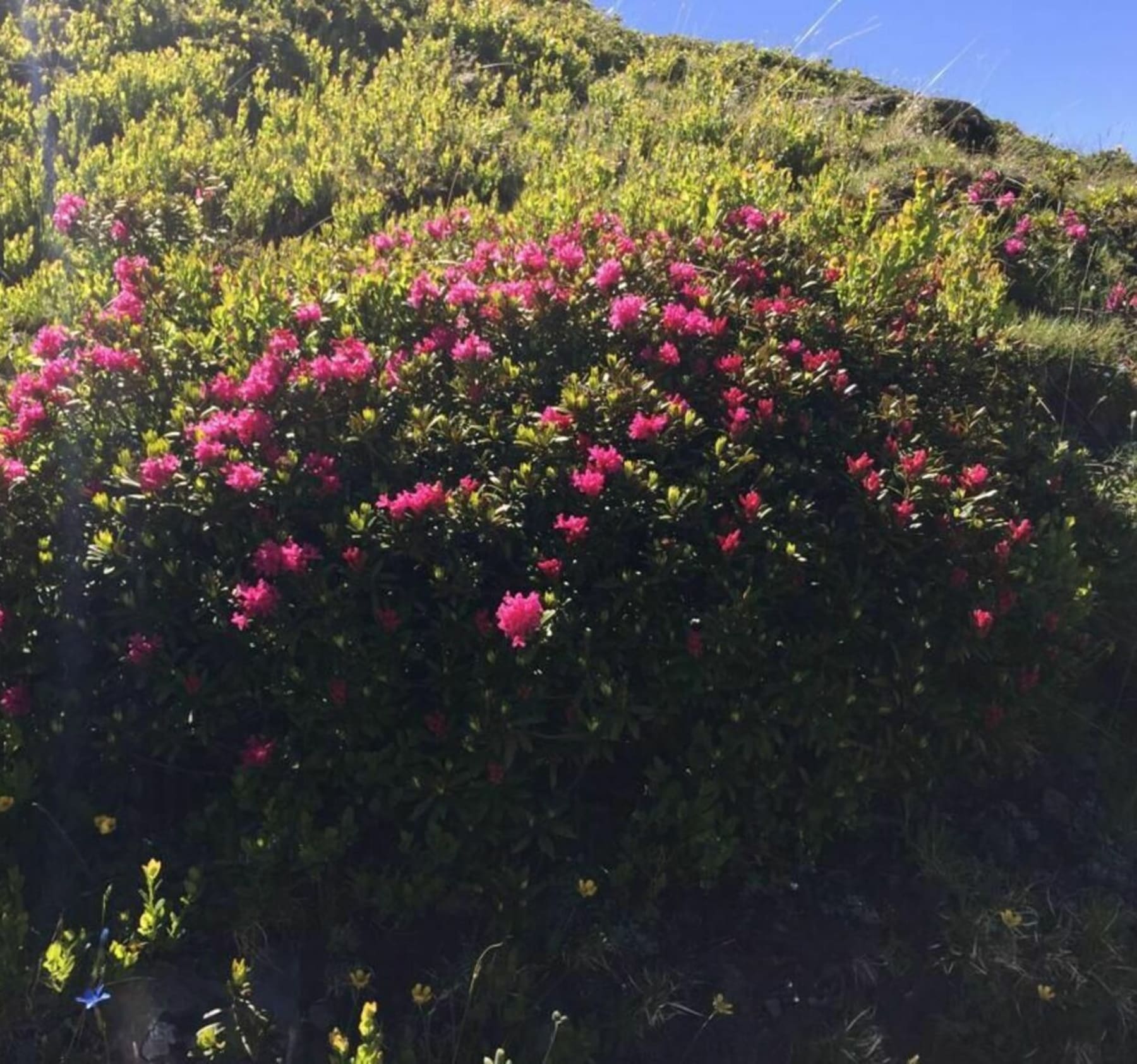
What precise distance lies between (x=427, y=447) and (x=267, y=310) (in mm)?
868

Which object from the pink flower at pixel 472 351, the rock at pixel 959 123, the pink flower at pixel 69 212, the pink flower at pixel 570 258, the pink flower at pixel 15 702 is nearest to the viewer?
the pink flower at pixel 15 702

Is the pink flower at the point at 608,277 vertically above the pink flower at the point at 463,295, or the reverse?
the pink flower at the point at 608,277

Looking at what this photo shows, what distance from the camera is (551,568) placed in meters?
2.82

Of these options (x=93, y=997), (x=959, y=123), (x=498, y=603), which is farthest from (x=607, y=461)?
(x=959, y=123)

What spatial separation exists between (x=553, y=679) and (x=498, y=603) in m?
Answer: 0.27

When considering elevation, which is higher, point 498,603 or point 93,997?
point 498,603

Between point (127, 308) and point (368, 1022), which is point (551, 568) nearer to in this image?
point (368, 1022)

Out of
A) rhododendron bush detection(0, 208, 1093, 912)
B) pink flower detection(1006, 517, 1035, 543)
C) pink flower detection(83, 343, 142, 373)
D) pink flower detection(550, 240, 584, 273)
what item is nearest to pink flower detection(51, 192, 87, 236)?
rhododendron bush detection(0, 208, 1093, 912)

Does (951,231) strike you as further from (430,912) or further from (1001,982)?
(430,912)

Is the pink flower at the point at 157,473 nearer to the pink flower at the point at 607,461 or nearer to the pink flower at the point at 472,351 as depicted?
the pink flower at the point at 472,351

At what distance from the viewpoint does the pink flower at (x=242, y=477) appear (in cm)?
290

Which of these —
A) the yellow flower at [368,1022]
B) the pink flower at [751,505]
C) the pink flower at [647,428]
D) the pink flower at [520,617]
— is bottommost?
the yellow flower at [368,1022]

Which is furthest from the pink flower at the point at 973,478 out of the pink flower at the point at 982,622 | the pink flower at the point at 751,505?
the pink flower at the point at 751,505

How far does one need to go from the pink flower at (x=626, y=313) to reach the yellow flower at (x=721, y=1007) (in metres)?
1.95
